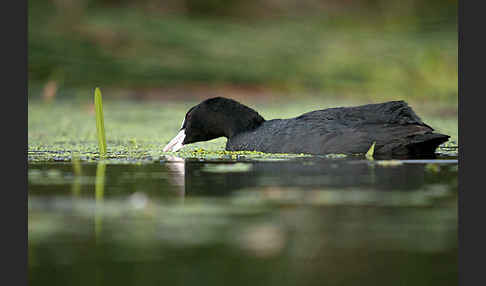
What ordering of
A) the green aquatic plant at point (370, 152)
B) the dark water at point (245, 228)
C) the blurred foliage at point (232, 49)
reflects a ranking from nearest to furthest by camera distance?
the dark water at point (245, 228)
the green aquatic plant at point (370, 152)
the blurred foliage at point (232, 49)

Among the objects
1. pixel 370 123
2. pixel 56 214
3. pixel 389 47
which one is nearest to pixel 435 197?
pixel 56 214

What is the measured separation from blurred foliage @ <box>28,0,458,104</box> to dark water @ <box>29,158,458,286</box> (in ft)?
26.6

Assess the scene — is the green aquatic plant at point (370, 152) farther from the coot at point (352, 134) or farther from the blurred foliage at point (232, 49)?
the blurred foliage at point (232, 49)

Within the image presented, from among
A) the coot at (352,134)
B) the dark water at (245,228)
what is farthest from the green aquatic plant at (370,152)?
the dark water at (245,228)

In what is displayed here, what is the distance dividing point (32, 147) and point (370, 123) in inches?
127

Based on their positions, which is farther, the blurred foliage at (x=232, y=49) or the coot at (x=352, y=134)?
the blurred foliage at (x=232, y=49)

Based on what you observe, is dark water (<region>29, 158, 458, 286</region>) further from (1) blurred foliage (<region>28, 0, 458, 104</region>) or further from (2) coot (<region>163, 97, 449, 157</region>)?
(1) blurred foliage (<region>28, 0, 458, 104</region>)

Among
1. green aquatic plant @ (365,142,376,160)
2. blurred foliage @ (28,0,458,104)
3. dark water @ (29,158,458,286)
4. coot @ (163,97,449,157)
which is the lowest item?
dark water @ (29,158,458,286)

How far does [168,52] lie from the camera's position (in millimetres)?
14602

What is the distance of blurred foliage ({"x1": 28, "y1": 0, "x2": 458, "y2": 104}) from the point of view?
1393cm

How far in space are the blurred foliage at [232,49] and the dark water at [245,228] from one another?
810cm

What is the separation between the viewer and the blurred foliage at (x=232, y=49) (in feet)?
45.7

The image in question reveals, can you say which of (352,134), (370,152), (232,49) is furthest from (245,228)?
(232,49)

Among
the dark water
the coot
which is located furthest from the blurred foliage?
the dark water
